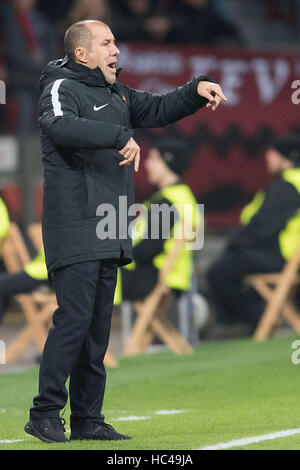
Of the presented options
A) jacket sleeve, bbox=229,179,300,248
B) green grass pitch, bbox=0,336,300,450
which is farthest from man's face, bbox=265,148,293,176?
green grass pitch, bbox=0,336,300,450

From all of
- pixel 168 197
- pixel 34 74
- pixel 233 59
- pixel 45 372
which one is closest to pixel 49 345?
pixel 45 372

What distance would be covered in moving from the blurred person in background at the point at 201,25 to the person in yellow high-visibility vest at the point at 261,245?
395 cm

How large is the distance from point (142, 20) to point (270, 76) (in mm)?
1894

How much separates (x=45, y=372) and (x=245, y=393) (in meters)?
2.74

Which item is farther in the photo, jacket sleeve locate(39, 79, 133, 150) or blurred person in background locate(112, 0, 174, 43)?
blurred person in background locate(112, 0, 174, 43)

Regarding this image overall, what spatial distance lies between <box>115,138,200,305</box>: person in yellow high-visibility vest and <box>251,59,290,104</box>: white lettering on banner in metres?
4.21

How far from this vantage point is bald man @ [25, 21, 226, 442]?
6531 millimetres

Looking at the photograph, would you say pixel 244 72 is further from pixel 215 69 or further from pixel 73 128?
pixel 73 128

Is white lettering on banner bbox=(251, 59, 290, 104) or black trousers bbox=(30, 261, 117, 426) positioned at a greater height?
white lettering on banner bbox=(251, 59, 290, 104)

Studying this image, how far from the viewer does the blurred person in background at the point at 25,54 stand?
1500 centimetres

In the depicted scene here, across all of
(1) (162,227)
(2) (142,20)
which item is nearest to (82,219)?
(1) (162,227)

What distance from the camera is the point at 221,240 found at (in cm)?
1577

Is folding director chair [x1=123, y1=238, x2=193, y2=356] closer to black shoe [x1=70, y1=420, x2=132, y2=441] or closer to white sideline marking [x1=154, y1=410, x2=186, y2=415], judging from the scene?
white sideline marking [x1=154, y1=410, x2=186, y2=415]

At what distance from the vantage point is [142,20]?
56.0ft
